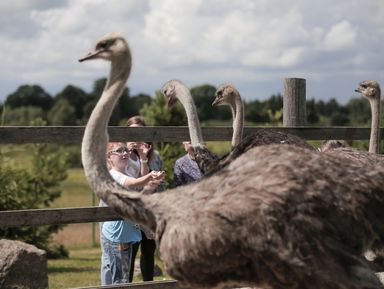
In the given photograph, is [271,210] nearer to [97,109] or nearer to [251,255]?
[251,255]

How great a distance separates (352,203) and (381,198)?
0.29 meters

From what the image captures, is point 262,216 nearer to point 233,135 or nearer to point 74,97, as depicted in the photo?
point 233,135

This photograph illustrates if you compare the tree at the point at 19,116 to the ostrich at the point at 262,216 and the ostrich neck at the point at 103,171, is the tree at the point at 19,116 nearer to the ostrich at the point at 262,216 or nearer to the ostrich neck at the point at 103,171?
the ostrich neck at the point at 103,171

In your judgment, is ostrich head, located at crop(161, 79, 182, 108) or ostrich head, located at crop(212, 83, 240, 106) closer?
ostrich head, located at crop(161, 79, 182, 108)

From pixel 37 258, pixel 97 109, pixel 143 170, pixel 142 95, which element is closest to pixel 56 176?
pixel 37 258

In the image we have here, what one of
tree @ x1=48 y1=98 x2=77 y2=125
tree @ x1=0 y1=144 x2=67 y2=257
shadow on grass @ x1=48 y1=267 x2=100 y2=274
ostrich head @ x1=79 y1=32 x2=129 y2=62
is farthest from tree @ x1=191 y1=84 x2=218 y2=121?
ostrich head @ x1=79 y1=32 x2=129 y2=62

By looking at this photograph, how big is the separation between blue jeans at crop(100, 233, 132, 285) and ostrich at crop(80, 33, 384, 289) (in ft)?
7.20

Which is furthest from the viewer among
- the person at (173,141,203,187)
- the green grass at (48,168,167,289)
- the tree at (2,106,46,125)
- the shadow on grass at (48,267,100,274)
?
the tree at (2,106,46,125)

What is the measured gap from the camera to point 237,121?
7105mm

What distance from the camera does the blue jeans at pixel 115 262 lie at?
21.6ft

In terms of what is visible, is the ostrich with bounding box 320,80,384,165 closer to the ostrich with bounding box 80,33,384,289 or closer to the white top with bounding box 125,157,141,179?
the ostrich with bounding box 80,33,384,289

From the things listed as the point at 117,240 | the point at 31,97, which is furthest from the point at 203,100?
the point at 117,240

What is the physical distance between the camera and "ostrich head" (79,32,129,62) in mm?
4570

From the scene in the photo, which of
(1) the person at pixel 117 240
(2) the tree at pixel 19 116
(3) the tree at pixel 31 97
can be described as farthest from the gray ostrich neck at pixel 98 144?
(3) the tree at pixel 31 97
